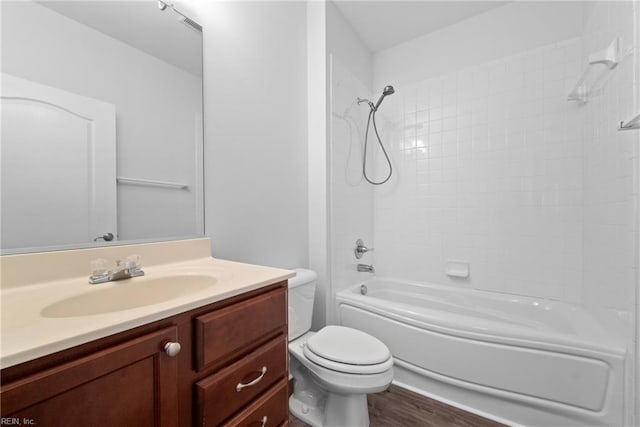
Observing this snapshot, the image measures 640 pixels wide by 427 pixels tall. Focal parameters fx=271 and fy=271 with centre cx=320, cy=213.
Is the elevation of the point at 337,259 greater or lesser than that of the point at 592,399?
greater

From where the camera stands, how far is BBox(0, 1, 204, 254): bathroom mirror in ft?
2.62

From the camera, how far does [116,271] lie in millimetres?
868

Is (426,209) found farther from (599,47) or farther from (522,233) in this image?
(599,47)

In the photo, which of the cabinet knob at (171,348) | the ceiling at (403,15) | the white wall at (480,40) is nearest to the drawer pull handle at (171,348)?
the cabinet knob at (171,348)

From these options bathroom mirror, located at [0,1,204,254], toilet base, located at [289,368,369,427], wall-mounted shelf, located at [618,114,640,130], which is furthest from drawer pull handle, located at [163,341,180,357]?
wall-mounted shelf, located at [618,114,640,130]

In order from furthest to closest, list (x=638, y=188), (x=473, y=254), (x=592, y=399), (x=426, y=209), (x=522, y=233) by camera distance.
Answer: (x=426, y=209) → (x=473, y=254) → (x=522, y=233) → (x=592, y=399) → (x=638, y=188)

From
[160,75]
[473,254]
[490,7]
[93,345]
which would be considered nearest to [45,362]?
[93,345]

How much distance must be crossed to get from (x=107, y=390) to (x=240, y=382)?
0.35 meters

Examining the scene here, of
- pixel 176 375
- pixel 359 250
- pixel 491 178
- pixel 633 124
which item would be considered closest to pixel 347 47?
pixel 491 178

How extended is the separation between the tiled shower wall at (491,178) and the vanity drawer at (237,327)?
171 centimetres

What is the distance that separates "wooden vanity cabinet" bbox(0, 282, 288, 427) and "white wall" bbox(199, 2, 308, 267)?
63cm

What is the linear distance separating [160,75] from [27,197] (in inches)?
26.3

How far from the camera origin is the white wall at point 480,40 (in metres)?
1.82

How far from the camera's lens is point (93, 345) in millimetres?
500
